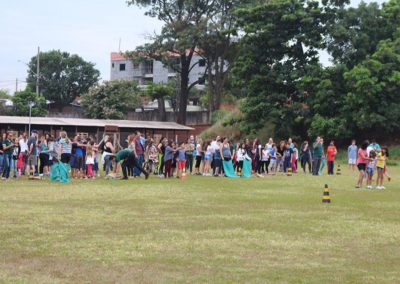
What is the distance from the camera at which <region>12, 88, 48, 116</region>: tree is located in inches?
2960

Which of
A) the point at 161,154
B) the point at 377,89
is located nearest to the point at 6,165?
the point at 161,154

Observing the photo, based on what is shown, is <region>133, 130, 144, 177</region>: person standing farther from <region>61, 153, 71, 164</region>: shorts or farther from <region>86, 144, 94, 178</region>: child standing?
<region>61, 153, 71, 164</region>: shorts

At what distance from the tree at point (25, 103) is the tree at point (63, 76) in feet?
50.9

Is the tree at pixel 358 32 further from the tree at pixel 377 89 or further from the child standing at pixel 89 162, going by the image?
the child standing at pixel 89 162

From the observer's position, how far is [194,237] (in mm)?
10961

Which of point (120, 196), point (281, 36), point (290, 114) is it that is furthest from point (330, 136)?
point (120, 196)

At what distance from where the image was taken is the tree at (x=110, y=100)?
7450 cm

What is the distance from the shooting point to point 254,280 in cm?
786

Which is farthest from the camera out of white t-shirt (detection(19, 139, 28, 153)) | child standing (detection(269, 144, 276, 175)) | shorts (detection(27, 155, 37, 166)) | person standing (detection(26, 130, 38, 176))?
child standing (detection(269, 144, 276, 175))

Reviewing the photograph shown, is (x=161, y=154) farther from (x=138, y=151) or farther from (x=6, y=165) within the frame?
(x=6, y=165)

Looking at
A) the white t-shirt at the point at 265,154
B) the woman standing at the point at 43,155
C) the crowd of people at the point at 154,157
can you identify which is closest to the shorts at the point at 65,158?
the crowd of people at the point at 154,157

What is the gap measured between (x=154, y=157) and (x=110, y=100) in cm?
4779

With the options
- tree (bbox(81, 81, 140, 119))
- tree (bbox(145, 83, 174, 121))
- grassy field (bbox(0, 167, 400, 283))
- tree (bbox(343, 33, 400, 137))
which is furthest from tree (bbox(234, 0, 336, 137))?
grassy field (bbox(0, 167, 400, 283))

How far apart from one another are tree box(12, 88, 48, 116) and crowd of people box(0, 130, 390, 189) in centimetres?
4709
